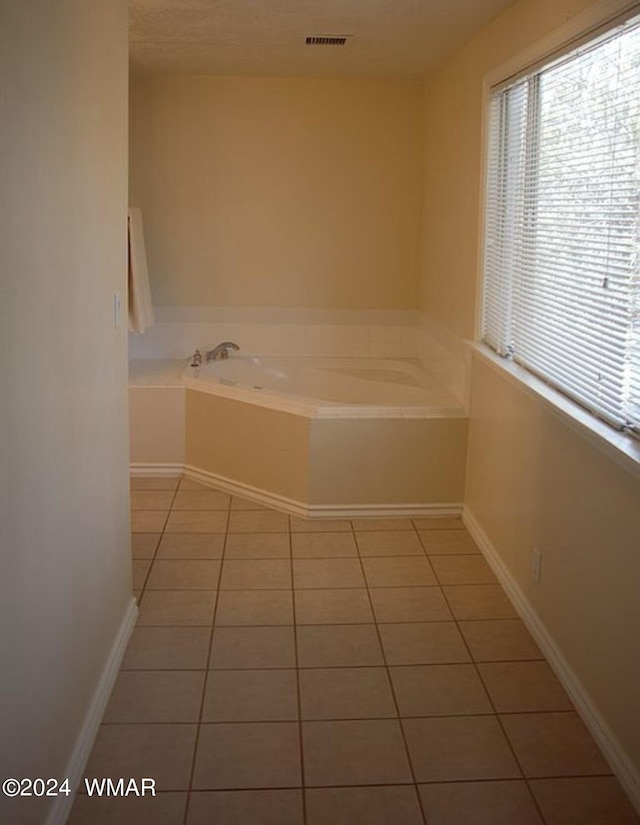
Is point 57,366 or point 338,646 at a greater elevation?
point 57,366

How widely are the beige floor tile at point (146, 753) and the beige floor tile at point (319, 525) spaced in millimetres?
1611

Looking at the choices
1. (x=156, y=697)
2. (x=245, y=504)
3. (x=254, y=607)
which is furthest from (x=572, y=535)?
(x=245, y=504)

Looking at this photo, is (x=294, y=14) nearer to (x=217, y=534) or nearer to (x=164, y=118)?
(x=164, y=118)

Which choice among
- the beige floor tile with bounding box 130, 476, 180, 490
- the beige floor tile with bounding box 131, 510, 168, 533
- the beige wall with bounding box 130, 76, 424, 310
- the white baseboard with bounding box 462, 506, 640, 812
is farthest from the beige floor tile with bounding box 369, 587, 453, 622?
the beige wall with bounding box 130, 76, 424, 310

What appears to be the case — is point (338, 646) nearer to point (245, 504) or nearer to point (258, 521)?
point (258, 521)

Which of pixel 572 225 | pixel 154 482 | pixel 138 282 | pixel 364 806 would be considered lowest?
pixel 364 806

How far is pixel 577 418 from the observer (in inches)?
101

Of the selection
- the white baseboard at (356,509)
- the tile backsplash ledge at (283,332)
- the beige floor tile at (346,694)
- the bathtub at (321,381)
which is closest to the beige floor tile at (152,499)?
the white baseboard at (356,509)

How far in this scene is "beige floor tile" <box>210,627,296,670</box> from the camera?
2758mm

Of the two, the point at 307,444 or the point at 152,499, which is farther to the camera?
the point at 152,499

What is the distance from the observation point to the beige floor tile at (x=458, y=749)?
7.30 feet

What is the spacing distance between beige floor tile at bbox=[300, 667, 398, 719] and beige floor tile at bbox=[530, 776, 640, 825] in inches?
19.7

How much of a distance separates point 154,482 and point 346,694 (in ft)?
7.39

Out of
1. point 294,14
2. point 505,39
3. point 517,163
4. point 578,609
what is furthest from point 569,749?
point 294,14
